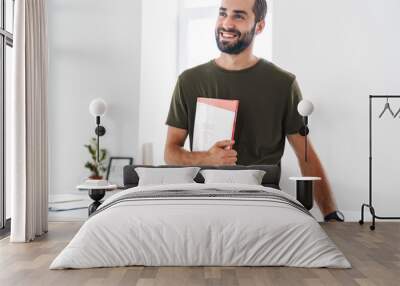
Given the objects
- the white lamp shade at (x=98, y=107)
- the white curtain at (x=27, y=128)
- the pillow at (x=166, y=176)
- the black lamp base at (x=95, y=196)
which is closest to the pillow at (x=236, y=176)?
the pillow at (x=166, y=176)

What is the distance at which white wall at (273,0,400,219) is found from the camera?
23.9 ft

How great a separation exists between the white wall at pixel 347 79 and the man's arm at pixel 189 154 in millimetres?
773

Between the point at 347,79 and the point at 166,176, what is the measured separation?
8.91 ft

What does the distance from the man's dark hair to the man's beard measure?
0.16 meters

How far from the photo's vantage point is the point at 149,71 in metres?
7.54

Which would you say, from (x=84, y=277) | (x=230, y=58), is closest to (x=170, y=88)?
(x=230, y=58)

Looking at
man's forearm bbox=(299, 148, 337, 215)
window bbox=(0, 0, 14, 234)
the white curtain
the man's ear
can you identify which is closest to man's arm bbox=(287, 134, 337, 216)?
man's forearm bbox=(299, 148, 337, 215)

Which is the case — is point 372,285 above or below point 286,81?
below

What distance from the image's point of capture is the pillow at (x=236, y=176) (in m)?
6.54

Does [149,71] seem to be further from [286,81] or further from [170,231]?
[170,231]

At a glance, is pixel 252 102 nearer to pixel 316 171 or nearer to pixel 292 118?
pixel 292 118

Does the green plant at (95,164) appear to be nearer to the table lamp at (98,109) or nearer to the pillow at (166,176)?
the table lamp at (98,109)

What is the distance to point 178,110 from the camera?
747 centimetres

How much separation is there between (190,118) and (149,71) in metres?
0.86
